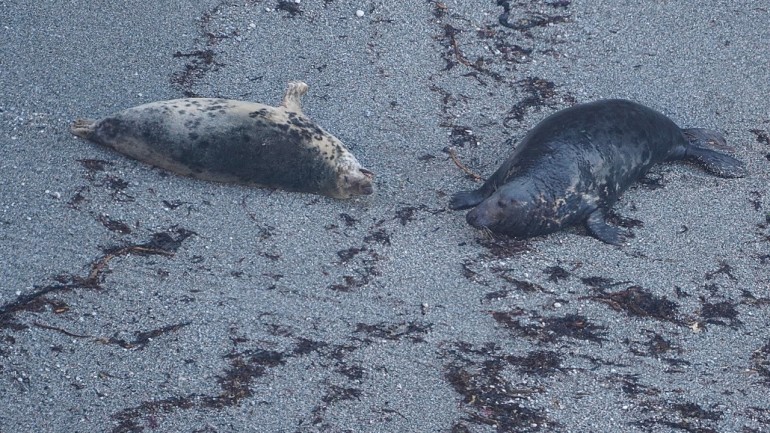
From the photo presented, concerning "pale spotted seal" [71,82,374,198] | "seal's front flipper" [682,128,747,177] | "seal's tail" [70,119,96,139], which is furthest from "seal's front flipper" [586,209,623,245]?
"seal's tail" [70,119,96,139]

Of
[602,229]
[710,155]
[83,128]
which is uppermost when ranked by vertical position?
[710,155]

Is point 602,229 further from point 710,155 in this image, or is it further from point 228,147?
point 228,147

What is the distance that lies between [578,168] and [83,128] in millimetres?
2673

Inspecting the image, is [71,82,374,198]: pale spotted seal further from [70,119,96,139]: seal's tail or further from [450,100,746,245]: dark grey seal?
[450,100,746,245]: dark grey seal

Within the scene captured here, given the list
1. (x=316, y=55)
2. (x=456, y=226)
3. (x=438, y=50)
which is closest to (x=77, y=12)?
(x=316, y=55)

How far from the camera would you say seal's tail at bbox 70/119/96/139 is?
4.79 metres

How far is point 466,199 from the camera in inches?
188

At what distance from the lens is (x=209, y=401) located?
3.55 m

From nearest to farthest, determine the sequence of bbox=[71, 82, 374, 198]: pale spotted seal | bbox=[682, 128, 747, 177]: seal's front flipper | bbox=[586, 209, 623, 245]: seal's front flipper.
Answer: bbox=[586, 209, 623, 245]: seal's front flipper
bbox=[71, 82, 374, 198]: pale spotted seal
bbox=[682, 128, 747, 177]: seal's front flipper

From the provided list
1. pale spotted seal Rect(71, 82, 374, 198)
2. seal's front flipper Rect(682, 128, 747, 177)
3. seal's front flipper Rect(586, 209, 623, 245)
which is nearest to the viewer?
seal's front flipper Rect(586, 209, 623, 245)

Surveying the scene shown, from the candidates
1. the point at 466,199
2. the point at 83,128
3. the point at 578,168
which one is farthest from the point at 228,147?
the point at 578,168

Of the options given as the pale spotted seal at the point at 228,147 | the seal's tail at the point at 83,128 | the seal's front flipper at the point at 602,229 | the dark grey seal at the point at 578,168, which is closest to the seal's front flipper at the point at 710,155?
the dark grey seal at the point at 578,168

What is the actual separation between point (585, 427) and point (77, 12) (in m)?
4.04

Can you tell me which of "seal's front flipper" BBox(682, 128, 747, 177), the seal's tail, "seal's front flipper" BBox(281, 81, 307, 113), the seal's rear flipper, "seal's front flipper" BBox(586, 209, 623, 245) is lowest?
the seal's tail
